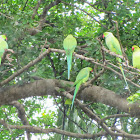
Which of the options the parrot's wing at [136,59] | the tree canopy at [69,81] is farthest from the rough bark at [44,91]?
the parrot's wing at [136,59]

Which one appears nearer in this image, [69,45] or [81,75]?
[69,45]

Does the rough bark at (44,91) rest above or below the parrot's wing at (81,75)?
below

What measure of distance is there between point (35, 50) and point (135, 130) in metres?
1.74

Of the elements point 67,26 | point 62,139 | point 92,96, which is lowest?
point 62,139

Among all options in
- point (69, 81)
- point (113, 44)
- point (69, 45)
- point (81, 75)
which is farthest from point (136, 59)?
point (69, 81)

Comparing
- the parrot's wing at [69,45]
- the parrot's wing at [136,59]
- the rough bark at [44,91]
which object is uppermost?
the parrot's wing at [69,45]

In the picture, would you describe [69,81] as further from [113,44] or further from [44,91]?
[113,44]

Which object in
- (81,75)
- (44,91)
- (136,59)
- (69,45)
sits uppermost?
(69,45)

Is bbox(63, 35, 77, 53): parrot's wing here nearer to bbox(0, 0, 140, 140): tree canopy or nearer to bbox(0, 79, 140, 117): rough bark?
bbox(0, 0, 140, 140): tree canopy

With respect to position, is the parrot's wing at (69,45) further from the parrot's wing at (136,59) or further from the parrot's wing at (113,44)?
the parrot's wing at (136,59)

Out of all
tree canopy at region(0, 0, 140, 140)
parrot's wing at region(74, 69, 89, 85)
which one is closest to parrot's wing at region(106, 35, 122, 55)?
tree canopy at region(0, 0, 140, 140)

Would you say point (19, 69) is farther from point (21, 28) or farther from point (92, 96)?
point (92, 96)

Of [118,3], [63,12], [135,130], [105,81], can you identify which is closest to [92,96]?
[105,81]

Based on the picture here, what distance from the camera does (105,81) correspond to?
134 inches
